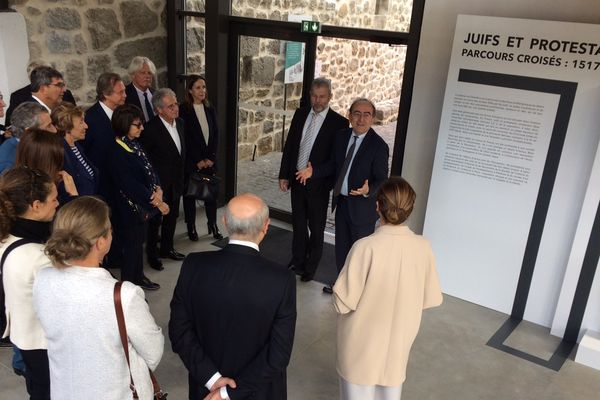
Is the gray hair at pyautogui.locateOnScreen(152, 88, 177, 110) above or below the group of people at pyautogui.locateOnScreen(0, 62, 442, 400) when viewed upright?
above

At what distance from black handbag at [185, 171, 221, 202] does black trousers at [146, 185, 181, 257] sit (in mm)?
173

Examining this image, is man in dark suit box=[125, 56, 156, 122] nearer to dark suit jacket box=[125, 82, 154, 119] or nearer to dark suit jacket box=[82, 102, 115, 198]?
dark suit jacket box=[125, 82, 154, 119]

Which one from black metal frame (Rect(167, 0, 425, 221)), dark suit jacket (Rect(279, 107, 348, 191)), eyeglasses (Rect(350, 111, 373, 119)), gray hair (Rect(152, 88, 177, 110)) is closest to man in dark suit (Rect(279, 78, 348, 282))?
dark suit jacket (Rect(279, 107, 348, 191))

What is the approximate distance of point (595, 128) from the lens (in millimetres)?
3627

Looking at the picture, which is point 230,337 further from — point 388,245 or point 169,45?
point 169,45

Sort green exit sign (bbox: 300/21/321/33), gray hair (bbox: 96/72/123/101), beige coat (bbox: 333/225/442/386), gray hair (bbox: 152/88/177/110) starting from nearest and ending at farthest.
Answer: beige coat (bbox: 333/225/442/386) → gray hair (bbox: 96/72/123/101) → gray hair (bbox: 152/88/177/110) → green exit sign (bbox: 300/21/321/33)

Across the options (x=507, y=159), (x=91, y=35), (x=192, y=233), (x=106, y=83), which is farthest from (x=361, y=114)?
(x=91, y=35)

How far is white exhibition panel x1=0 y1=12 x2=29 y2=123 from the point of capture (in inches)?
178

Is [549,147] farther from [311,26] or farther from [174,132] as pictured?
[174,132]

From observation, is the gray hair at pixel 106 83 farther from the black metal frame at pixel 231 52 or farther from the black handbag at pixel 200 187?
the black metal frame at pixel 231 52

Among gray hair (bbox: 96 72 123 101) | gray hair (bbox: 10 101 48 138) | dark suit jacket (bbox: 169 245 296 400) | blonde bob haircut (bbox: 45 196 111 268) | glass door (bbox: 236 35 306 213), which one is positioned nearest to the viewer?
blonde bob haircut (bbox: 45 196 111 268)

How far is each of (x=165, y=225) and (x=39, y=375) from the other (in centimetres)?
247

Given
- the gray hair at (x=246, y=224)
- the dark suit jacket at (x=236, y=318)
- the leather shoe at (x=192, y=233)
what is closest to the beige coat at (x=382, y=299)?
the dark suit jacket at (x=236, y=318)

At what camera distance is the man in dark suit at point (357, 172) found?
12.7 feet
